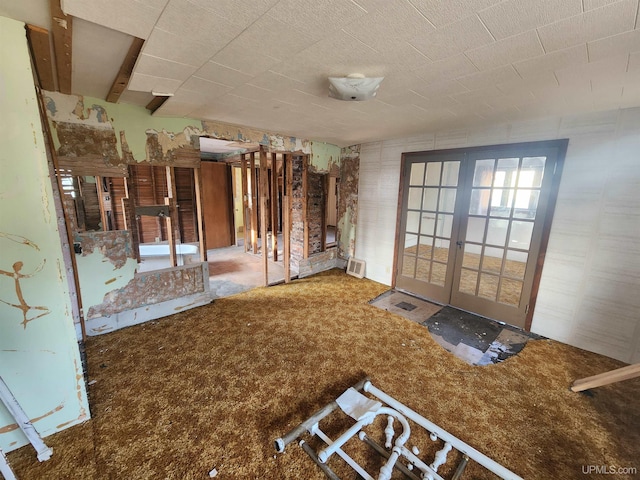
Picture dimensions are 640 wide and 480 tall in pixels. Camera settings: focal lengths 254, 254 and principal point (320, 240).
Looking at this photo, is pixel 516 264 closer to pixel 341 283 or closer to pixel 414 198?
pixel 414 198

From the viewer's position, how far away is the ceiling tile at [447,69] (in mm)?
1510

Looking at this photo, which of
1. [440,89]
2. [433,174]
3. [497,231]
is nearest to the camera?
[440,89]

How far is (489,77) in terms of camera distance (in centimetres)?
170

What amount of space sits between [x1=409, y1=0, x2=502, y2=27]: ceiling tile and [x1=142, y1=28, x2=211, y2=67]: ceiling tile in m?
1.12

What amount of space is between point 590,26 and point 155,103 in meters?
3.07

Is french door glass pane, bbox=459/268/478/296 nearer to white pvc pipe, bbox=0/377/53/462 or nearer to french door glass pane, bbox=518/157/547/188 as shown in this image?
french door glass pane, bbox=518/157/547/188

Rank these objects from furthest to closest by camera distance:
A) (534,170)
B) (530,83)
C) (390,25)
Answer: (534,170) < (530,83) < (390,25)

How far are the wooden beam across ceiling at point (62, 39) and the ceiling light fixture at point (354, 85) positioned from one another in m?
1.37

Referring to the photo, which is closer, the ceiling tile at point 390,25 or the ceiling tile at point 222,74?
the ceiling tile at point 390,25

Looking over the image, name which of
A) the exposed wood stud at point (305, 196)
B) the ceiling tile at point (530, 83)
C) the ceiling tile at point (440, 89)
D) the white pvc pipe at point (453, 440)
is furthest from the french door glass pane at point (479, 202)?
the white pvc pipe at point (453, 440)

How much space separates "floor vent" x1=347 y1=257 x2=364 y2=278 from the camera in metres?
4.40

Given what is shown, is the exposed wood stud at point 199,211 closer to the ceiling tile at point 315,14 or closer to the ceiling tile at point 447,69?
the ceiling tile at point 315,14

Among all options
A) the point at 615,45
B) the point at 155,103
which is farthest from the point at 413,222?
the point at 155,103

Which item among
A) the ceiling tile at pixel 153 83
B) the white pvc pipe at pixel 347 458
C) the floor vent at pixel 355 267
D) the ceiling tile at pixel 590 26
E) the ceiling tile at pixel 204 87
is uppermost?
the ceiling tile at pixel 590 26
